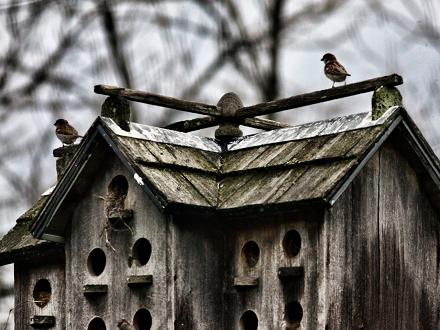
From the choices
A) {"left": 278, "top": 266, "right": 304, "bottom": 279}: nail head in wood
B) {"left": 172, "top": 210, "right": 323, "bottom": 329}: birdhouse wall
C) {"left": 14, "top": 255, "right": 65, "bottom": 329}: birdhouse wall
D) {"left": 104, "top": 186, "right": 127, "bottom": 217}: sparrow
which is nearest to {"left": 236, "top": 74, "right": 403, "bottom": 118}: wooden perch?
{"left": 172, "top": 210, "right": 323, "bottom": 329}: birdhouse wall

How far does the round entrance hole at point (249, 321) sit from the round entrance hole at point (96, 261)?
4.08 ft

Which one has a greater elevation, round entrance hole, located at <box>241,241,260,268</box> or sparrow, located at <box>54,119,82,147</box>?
sparrow, located at <box>54,119,82,147</box>

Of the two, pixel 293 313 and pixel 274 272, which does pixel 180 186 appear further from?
pixel 293 313

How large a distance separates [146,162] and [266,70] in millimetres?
4783

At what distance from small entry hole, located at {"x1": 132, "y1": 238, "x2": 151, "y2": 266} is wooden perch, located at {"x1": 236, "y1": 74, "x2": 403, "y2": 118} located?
1.43 m

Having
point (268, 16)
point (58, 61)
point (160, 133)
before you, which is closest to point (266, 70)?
point (268, 16)

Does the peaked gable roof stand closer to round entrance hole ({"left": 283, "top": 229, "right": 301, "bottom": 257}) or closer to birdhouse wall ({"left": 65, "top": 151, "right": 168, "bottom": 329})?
birdhouse wall ({"left": 65, "top": 151, "right": 168, "bottom": 329})

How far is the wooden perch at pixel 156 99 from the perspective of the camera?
1304 cm

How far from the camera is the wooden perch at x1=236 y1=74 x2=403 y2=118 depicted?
1256 centimetres

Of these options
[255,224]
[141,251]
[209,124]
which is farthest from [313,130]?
[141,251]

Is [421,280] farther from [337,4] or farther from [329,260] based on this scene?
[337,4]

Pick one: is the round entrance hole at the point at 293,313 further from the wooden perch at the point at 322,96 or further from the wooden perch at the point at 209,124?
the wooden perch at the point at 209,124

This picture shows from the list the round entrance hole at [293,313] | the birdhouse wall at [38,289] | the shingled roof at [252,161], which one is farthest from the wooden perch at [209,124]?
the round entrance hole at [293,313]

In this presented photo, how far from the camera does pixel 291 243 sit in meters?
12.5
